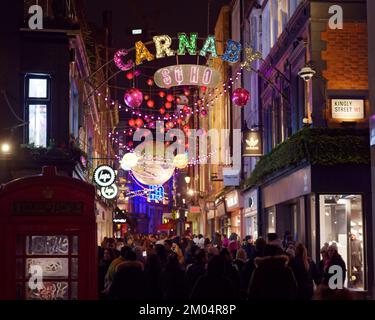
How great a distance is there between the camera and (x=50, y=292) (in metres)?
10.9

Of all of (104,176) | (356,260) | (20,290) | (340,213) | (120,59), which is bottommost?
(356,260)

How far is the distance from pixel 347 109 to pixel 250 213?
49.8 ft

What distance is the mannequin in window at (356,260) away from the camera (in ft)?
75.4

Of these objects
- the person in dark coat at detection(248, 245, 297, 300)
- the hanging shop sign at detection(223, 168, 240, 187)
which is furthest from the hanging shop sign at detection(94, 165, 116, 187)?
the person in dark coat at detection(248, 245, 297, 300)

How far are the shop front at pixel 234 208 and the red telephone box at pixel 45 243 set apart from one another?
3039 centimetres

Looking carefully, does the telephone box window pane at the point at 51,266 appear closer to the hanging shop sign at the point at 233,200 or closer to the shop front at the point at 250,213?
the shop front at the point at 250,213

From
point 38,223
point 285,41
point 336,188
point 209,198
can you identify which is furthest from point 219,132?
point 38,223

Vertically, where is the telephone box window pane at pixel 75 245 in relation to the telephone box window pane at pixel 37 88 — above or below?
below

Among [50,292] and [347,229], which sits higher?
[347,229]

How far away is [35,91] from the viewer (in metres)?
26.7

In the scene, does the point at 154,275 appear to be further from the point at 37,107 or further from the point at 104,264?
the point at 37,107

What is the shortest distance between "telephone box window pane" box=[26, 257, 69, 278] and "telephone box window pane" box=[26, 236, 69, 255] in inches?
4.4

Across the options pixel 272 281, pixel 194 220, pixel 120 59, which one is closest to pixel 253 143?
pixel 120 59

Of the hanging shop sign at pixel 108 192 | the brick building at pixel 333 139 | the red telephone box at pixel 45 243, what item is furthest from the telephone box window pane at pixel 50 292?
the hanging shop sign at pixel 108 192
